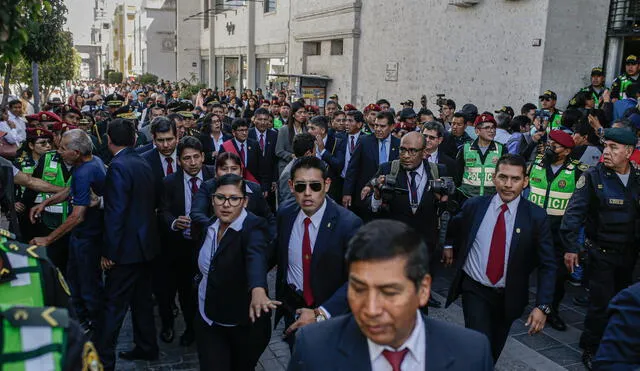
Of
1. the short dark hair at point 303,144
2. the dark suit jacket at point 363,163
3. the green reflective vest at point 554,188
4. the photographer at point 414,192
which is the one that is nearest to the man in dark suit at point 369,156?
the dark suit jacket at point 363,163

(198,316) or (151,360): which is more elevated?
(198,316)

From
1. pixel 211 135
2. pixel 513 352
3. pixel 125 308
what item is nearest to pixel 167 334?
pixel 125 308

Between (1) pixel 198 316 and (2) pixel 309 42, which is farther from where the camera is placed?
(2) pixel 309 42

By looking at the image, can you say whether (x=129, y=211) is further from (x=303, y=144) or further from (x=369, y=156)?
(x=369, y=156)

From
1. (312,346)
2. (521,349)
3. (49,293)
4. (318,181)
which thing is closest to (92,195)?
(318,181)

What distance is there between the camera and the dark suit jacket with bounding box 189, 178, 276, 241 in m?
4.43

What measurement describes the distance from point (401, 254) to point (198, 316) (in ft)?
8.22

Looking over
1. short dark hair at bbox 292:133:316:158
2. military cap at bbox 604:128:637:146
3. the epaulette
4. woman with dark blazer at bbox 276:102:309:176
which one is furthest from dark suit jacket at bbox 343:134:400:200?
the epaulette

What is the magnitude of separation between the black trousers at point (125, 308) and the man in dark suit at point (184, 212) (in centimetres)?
40

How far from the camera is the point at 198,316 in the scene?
4.04m

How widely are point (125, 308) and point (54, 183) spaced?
175 cm

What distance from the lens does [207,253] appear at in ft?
13.1

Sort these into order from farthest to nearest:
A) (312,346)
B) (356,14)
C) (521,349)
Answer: (356,14)
(521,349)
(312,346)

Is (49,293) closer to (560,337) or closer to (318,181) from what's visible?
(318,181)
